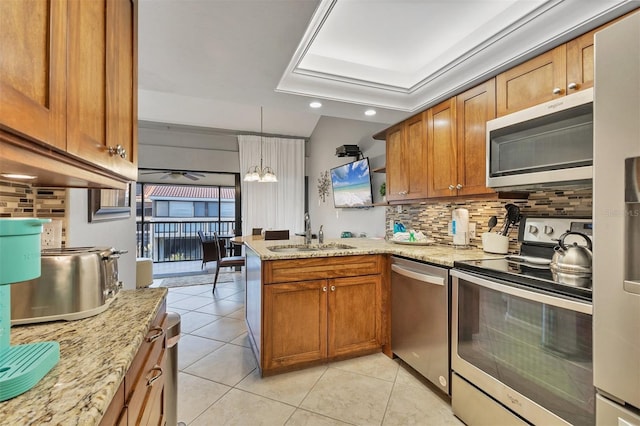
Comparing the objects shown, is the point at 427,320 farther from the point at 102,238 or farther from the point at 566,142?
the point at 102,238

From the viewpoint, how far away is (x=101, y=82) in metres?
0.95

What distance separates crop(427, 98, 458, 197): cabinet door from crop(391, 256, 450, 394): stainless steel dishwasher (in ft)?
2.27

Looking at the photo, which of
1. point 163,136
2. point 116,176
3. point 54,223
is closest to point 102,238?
point 54,223

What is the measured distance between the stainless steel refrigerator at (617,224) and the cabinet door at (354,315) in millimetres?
1465

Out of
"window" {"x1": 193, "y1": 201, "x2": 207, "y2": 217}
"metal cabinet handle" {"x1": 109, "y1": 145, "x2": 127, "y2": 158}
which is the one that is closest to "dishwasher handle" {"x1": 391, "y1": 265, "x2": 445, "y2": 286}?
"metal cabinet handle" {"x1": 109, "y1": 145, "x2": 127, "y2": 158}

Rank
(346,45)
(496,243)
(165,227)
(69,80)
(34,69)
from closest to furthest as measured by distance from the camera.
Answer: (34,69), (69,80), (496,243), (346,45), (165,227)

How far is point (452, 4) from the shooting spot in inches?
75.4

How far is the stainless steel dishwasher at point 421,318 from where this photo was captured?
1.88 metres

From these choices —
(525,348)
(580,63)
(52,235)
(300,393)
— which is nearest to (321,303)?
(300,393)

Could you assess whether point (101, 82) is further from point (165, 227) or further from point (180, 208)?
point (180, 208)

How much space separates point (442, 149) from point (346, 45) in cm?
114

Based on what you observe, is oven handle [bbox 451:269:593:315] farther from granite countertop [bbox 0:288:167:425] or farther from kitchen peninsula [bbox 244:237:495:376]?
granite countertop [bbox 0:288:167:425]

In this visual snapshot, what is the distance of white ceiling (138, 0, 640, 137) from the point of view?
60.4 inches

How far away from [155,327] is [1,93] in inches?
35.1
